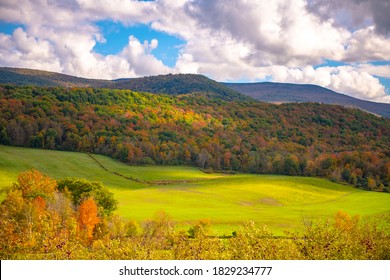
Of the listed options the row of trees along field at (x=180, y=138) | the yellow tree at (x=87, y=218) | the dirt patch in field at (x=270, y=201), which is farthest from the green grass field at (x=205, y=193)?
the yellow tree at (x=87, y=218)

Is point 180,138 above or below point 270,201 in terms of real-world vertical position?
above

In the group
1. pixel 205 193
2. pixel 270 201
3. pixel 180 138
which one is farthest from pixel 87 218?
pixel 180 138

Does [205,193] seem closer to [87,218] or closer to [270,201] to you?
[270,201]

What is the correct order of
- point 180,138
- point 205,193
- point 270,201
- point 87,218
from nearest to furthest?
1. point 87,218
2. point 270,201
3. point 205,193
4. point 180,138

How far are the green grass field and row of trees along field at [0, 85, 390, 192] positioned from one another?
8.18 meters

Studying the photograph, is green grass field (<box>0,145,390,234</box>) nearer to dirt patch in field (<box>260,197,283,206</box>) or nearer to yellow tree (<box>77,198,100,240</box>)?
dirt patch in field (<box>260,197,283,206</box>)

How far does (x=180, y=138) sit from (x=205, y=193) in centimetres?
6825

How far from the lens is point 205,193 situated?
3775 inches

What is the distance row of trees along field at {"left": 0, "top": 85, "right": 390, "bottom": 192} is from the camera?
125562mm

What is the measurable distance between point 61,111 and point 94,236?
10923 centimetres

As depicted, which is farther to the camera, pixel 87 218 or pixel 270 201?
pixel 270 201

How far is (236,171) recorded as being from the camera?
470ft

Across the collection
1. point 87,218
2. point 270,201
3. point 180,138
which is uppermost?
point 180,138

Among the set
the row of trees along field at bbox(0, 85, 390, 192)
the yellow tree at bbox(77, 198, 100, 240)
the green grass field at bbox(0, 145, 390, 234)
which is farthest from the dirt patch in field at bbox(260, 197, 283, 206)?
the yellow tree at bbox(77, 198, 100, 240)
